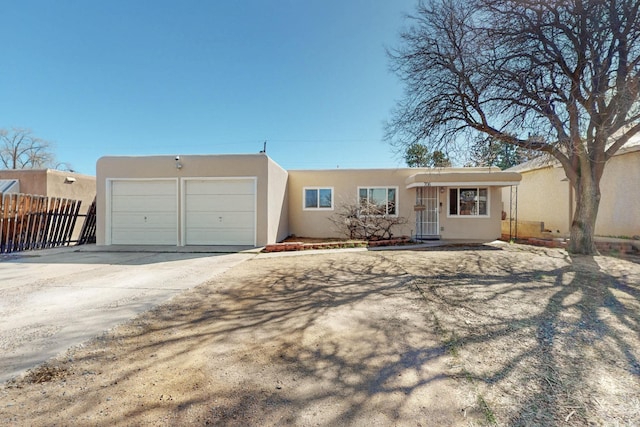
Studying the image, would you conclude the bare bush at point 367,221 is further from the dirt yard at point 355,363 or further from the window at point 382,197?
the dirt yard at point 355,363

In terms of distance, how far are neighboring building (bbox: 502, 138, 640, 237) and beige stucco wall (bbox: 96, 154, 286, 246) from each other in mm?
10456

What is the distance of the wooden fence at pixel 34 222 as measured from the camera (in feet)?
29.0

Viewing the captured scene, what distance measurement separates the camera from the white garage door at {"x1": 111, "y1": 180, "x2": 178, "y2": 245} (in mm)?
10445

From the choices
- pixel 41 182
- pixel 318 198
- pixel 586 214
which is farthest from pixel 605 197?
pixel 41 182

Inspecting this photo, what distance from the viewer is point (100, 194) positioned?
10492 millimetres

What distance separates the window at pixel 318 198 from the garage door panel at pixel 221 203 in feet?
11.1

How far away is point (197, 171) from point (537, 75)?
441 inches

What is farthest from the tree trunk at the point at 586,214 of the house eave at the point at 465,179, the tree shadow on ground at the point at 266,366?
the tree shadow on ground at the point at 266,366

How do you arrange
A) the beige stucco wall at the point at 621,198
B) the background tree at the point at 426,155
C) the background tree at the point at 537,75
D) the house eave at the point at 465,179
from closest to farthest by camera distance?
the background tree at the point at 537,75
the background tree at the point at 426,155
the beige stucco wall at the point at 621,198
the house eave at the point at 465,179

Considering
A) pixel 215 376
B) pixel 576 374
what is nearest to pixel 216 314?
pixel 215 376

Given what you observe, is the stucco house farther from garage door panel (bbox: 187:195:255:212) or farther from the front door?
the front door

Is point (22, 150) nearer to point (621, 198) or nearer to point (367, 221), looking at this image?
point (367, 221)

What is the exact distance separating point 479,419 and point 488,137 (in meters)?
10.0

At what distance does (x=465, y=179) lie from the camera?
1161cm
